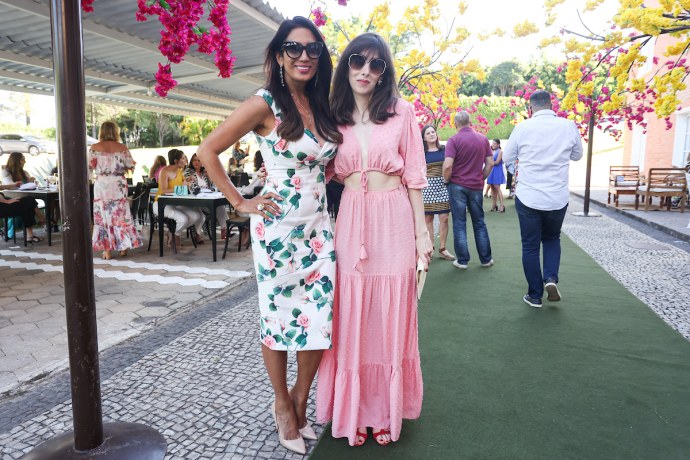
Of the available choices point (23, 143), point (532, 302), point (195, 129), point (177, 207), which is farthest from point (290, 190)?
point (195, 129)

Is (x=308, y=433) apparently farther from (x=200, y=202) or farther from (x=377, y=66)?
(x=200, y=202)

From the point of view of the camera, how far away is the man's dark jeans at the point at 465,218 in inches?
246

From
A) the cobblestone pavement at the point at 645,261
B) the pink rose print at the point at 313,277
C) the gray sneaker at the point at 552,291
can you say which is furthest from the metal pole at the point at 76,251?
the cobblestone pavement at the point at 645,261

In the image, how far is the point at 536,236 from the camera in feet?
14.9

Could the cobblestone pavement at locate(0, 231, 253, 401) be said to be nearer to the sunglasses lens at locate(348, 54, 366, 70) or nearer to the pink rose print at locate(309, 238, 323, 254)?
the pink rose print at locate(309, 238, 323, 254)

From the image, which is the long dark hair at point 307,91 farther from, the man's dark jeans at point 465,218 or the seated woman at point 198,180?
the seated woman at point 198,180

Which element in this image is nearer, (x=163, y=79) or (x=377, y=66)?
(x=377, y=66)

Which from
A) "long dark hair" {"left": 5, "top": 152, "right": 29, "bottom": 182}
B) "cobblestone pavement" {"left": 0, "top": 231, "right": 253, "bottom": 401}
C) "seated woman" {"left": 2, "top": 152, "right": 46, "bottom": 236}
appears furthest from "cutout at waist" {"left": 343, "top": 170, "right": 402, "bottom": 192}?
"long dark hair" {"left": 5, "top": 152, "right": 29, "bottom": 182}

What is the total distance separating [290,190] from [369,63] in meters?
0.70

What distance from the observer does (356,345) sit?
2334mm

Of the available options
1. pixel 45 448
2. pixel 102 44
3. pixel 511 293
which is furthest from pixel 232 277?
pixel 102 44

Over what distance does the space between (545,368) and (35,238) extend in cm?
856

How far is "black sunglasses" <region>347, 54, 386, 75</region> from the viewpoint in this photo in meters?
2.29

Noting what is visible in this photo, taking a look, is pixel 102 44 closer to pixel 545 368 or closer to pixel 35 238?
pixel 35 238
